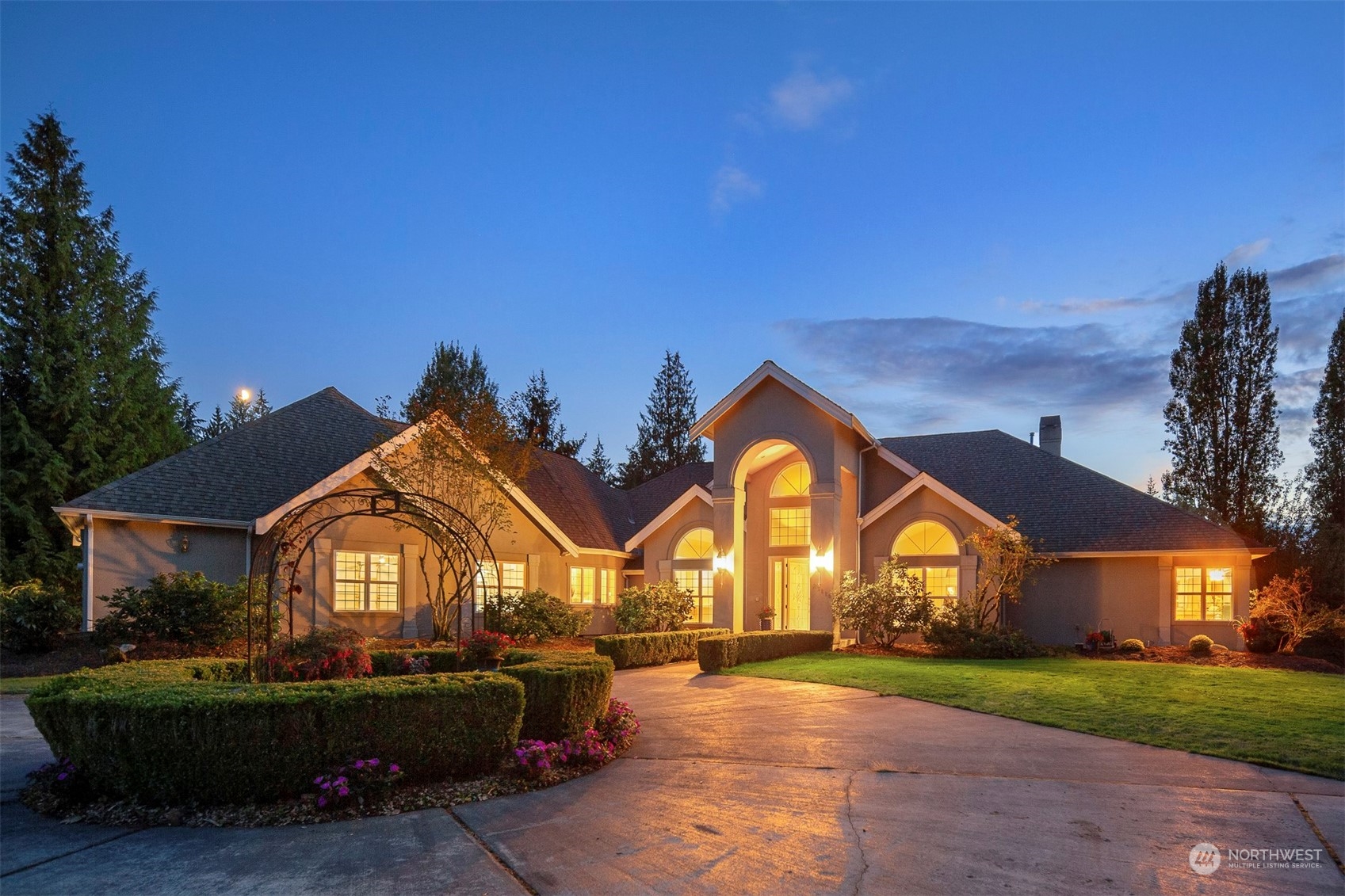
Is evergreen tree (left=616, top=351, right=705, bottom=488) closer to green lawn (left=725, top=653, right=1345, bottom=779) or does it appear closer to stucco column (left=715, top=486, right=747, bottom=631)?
stucco column (left=715, top=486, right=747, bottom=631)

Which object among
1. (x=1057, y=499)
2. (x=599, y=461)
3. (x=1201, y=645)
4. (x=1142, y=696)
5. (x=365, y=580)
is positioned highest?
(x=599, y=461)

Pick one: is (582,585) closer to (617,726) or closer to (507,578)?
(507,578)

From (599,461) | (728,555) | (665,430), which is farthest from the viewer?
(599,461)

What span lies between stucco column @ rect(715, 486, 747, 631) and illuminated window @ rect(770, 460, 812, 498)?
6.91ft

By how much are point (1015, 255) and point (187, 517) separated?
61.6 feet

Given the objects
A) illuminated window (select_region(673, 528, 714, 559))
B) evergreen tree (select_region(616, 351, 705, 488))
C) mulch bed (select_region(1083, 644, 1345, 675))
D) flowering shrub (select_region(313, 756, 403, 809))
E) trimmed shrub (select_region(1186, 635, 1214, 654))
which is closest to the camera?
flowering shrub (select_region(313, 756, 403, 809))

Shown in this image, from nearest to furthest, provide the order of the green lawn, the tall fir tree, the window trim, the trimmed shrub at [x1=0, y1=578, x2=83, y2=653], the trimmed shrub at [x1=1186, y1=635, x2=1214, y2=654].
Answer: the green lawn < the trimmed shrub at [x1=0, y1=578, x2=83, y2=653] < the window trim < the trimmed shrub at [x1=1186, y1=635, x2=1214, y2=654] < the tall fir tree

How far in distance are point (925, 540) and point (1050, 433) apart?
9005 mm

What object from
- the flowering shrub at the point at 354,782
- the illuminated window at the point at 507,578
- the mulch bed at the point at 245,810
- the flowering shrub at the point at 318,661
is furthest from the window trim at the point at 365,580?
Answer: the flowering shrub at the point at 354,782

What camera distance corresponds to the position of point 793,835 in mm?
6098

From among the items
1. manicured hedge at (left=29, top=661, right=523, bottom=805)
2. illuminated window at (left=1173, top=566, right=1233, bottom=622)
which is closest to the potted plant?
manicured hedge at (left=29, top=661, right=523, bottom=805)

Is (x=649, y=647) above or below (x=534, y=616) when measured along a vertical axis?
below

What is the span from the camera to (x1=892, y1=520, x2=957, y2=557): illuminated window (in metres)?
21.6

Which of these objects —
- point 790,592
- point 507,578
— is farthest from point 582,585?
point 790,592
